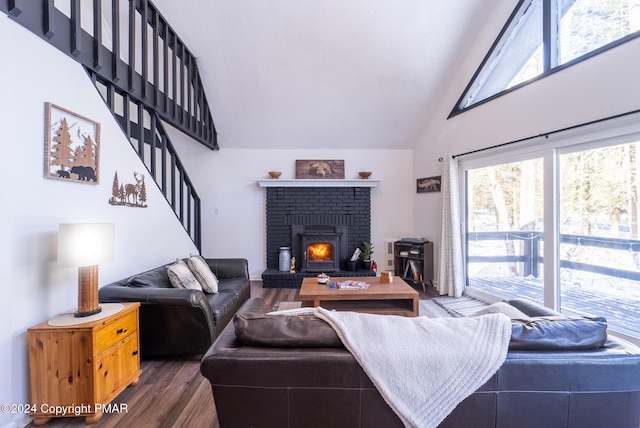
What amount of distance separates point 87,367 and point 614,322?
4.13 meters

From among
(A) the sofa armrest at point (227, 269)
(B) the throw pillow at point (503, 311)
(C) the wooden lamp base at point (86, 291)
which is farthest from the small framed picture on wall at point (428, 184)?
(C) the wooden lamp base at point (86, 291)

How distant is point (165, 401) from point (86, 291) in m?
0.90

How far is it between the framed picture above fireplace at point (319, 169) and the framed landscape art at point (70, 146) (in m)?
3.20

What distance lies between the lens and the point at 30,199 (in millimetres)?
1752

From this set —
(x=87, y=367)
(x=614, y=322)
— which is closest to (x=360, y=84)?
(x=614, y=322)

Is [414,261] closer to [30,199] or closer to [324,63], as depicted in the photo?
[324,63]

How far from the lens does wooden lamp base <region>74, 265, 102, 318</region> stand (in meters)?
1.82

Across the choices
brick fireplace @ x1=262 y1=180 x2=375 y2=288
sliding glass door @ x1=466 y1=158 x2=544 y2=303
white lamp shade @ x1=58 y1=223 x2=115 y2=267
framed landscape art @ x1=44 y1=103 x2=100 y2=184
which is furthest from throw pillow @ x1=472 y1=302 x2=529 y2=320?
brick fireplace @ x1=262 y1=180 x2=375 y2=288

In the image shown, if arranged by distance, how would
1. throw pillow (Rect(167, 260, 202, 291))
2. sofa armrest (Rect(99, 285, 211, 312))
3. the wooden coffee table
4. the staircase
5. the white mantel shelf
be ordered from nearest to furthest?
the staircase → sofa armrest (Rect(99, 285, 211, 312)) → throw pillow (Rect(167, 260, 202, 291)) → the wooden coffee table → the white mantel shelf

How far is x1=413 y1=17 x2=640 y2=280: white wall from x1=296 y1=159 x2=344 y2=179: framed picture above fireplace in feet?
4.66

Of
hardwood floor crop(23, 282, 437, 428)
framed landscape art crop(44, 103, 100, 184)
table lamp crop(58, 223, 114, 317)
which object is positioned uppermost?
framed landscape art crop(44, 103, 100, 184)

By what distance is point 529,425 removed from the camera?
1104mm

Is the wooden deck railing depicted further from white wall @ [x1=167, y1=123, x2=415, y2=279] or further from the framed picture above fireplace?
the framed picture above fireplace

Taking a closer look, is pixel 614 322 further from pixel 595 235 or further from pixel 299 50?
pixel 299 50
